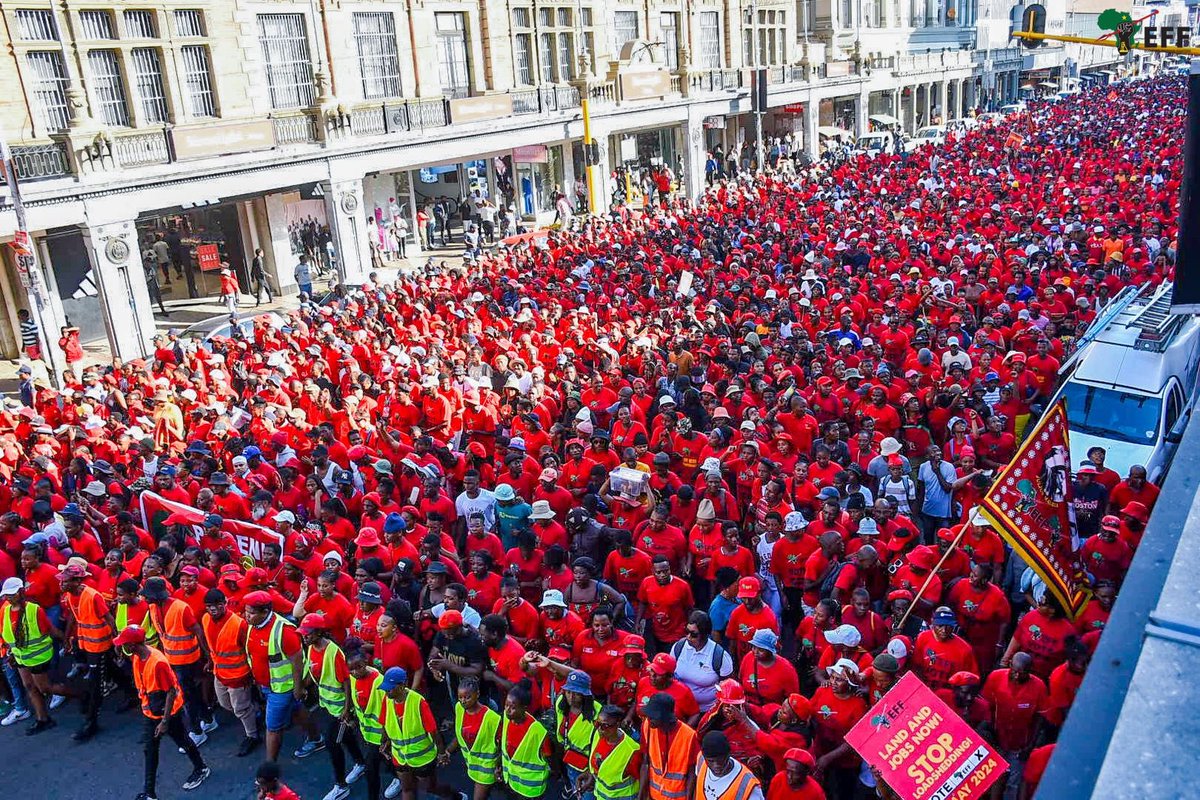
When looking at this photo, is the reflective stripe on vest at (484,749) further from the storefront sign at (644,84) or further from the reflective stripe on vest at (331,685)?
the storefront sign at (644,84)

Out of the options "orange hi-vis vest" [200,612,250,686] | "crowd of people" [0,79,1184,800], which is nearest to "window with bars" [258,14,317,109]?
"crowd of people" [0,79,1184,800]

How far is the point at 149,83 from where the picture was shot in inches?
898

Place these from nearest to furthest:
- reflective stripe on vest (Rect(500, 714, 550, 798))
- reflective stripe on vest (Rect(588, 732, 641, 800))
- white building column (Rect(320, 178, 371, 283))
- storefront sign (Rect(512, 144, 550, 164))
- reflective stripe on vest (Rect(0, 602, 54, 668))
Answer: reflective stripe on vest (Rect(588, 732, 641, 800))
reflective stripe on vest (Rect(500, 714, 550, 798))
reflective stripe on vest (Rect(0, 602, 54, 668))
white building column (Rect(320, 178, 371, 283))
storefront sign (Rect(512, 144, 550, 164))

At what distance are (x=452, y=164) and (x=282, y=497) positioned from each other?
24.4 metres

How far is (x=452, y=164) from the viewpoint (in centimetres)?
3291

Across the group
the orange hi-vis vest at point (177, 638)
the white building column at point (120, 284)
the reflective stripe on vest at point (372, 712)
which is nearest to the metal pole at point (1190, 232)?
the reflective stripe on vest at point (372, 712)

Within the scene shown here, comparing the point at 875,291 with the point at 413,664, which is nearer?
the point at 413,664

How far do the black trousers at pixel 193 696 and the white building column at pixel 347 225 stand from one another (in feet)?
58.1

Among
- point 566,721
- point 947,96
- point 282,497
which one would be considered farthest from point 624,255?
point 947,96

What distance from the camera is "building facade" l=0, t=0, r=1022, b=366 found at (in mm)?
20141

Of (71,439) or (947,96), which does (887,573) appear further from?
(947,96)

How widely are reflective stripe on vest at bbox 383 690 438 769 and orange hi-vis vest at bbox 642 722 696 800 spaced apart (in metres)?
1.56

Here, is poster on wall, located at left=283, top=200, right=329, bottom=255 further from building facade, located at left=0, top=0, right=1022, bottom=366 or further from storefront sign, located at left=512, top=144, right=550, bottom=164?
storefront sign, located at left=512, top=144, right=550, bottom=164

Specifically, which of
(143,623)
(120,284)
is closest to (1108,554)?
(143,623)
